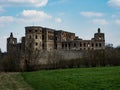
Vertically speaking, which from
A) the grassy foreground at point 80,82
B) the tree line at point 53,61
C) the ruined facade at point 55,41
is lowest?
the grassy foreground at point 80,82

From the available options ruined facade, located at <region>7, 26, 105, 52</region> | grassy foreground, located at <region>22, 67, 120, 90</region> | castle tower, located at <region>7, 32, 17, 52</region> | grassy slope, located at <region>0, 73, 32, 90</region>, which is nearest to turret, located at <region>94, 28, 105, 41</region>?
ruined facade, located at <region>7, 26, 105, 52</region>

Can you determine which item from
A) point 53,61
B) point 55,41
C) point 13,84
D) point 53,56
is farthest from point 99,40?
point 13,84

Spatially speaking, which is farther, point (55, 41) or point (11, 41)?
point (55, 41)

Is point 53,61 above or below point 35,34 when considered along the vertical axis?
below

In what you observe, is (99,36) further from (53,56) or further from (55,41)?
(53,56)

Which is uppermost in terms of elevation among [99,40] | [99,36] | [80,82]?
[99,36]

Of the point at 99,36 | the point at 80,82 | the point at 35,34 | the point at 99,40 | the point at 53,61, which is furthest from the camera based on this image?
the point at 99,36

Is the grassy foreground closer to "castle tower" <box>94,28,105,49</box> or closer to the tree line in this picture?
the tree line

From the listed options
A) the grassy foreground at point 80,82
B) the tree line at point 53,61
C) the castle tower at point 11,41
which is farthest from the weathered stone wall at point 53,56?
the grassy foreground at point 80,82

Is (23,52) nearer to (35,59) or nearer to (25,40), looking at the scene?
(35,59)

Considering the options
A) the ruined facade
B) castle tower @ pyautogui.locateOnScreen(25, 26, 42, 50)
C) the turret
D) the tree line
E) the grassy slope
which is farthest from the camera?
the turret

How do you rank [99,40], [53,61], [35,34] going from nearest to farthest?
1. [53,61]
2. [35,34]
3. [99,40]

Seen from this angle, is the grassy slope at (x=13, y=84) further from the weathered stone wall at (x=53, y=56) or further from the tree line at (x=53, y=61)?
the weathered stone wall at (x=53, y=56)

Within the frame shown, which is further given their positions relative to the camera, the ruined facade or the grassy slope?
the ruined facade
